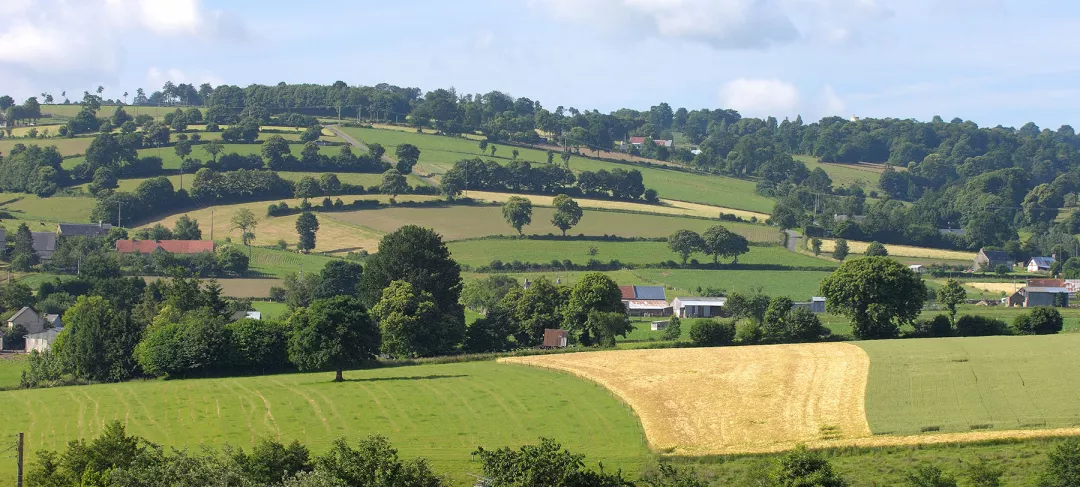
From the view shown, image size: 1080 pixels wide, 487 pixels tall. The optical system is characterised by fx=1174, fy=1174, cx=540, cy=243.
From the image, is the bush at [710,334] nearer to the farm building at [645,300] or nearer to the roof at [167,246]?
the farm building at [645,300]

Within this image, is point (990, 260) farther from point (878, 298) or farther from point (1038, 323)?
point (878, 298)

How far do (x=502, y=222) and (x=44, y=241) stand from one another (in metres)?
50.9

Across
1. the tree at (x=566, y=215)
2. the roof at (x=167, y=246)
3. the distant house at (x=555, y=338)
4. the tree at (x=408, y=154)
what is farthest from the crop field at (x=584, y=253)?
the tree at (x=408, y=154)

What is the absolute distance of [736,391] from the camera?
60000 millimetres

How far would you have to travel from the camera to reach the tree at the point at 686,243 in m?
128

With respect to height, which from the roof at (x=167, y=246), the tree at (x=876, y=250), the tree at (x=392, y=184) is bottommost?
the roof at (x=167, y=246)

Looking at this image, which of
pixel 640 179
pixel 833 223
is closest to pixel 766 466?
pixel 833 223

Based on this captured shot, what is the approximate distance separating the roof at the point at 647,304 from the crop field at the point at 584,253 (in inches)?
486

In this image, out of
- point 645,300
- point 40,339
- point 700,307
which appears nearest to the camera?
point 40,339

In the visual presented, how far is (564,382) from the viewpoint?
6531 cm

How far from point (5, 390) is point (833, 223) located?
10531cm

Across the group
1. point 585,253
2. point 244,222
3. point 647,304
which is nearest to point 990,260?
point 585,253

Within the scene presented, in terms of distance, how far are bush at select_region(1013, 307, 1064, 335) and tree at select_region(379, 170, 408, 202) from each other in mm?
84961

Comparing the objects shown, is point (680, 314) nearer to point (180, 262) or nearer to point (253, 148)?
point (180, 262)
